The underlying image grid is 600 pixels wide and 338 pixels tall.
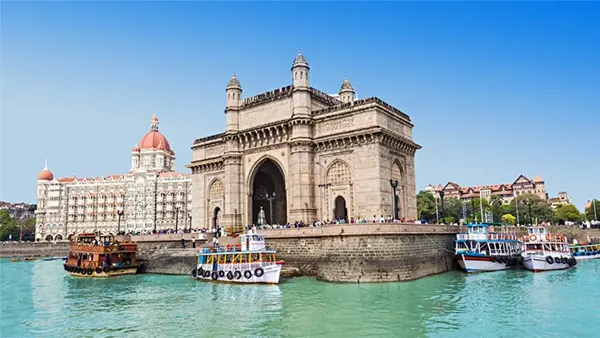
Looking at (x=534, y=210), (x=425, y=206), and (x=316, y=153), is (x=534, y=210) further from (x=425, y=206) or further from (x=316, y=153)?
(x=316, y=153)

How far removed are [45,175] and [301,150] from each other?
Result: 96.3 meters

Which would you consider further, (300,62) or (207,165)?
(207,165)

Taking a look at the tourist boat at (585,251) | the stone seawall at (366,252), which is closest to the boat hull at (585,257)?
the tourist boat at (585,251)

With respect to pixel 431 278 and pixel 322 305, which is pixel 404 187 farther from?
pixel 322 305

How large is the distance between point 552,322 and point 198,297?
56.3ft

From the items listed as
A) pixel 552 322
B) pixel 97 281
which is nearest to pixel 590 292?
pixel 552 322

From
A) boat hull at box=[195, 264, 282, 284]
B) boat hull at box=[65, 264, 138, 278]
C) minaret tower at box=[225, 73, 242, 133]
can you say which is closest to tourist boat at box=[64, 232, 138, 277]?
boat hull at box=[65, 264, 138, 278]

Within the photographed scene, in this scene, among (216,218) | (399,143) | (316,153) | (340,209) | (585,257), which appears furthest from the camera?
(216,218)

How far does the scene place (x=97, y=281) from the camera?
35.9 m

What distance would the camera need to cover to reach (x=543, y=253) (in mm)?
35750

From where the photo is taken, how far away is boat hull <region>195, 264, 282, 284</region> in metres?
28.8

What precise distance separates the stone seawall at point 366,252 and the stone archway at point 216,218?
16.8 m

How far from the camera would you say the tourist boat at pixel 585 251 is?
47794mm

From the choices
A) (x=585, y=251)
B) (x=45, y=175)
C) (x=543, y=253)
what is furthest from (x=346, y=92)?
(x=45, y=175)
